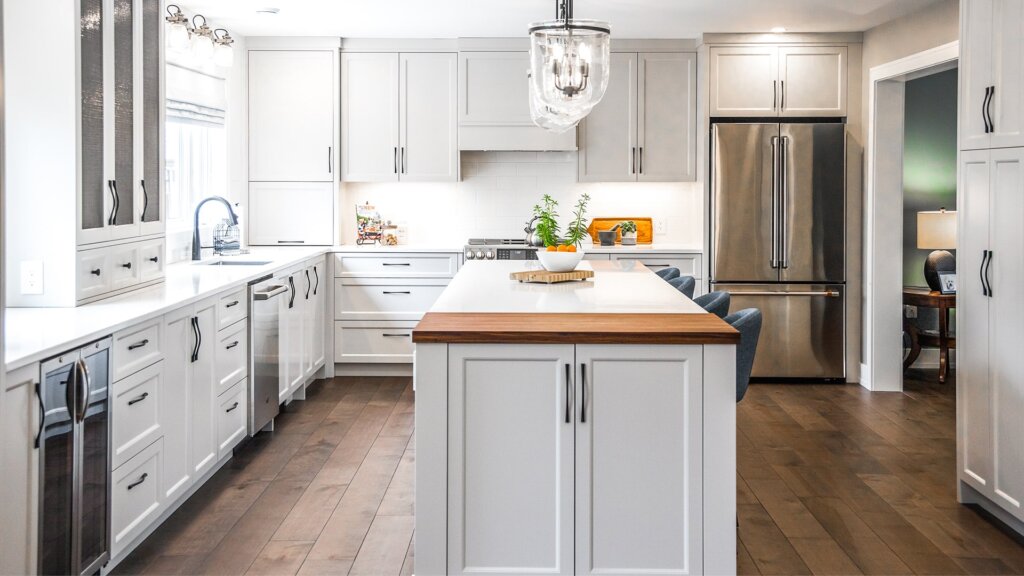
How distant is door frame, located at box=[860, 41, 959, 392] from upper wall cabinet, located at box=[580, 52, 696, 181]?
4.09 ft

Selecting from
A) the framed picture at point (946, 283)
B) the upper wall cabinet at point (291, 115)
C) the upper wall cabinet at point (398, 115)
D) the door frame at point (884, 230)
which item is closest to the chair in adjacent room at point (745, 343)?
the door frame at point (884, 230)

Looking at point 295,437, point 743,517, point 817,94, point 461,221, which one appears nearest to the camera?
point 743,517

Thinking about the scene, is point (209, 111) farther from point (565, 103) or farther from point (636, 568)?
point (636, 568)

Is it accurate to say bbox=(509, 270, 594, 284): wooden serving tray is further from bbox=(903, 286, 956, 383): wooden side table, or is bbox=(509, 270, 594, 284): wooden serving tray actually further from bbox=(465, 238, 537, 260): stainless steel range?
bbox=(903, 286, 956, 383): wooden side table

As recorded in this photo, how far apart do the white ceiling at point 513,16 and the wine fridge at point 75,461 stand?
336 centimetres

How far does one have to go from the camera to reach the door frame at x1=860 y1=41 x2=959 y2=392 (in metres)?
6.39

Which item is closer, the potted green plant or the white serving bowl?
the white serving bowl

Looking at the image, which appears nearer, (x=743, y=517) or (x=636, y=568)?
(x=636, y=568)

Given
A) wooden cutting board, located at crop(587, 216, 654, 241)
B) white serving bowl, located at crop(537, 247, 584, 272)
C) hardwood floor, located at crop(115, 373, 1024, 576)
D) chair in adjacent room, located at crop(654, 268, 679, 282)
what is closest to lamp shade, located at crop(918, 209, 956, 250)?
hardwood floor, located at crop(115, 373, 1024, 576)

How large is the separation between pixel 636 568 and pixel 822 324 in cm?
415

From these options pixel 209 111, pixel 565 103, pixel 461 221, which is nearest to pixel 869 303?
pixel 461 221

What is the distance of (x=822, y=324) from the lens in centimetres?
669

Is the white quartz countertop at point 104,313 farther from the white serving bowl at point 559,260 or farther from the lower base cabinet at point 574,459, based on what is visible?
the white serving bowl at point 559,260

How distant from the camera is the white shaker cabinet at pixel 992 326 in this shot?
355 centimetres
